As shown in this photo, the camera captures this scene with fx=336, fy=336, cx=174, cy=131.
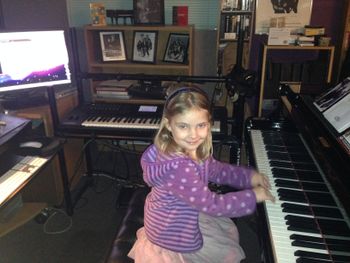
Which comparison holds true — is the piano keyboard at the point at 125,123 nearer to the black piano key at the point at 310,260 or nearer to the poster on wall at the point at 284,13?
the black piano key at the point at 310,260

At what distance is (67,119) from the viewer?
2.34 meters

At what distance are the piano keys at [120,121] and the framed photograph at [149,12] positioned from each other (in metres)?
0.94

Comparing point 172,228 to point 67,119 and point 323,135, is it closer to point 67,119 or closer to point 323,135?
point 323,135

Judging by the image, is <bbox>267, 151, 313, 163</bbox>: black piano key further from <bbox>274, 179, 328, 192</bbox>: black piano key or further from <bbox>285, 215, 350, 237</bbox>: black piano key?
<bbox>285, 215, 350, 237</bbox>: black piano key

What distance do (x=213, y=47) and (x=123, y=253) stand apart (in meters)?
2.37

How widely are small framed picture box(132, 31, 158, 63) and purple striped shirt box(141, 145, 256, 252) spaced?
1.90 m

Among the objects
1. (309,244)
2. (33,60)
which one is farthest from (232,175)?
(33,60)

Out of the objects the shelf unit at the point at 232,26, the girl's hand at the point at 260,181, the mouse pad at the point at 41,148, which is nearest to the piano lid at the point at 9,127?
the mouse pad at the point at 41,148

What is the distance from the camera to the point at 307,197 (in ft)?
4.23

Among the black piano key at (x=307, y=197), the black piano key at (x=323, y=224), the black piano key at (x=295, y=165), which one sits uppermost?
the black piano key at (x=295, y=165)

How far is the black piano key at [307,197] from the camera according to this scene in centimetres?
124

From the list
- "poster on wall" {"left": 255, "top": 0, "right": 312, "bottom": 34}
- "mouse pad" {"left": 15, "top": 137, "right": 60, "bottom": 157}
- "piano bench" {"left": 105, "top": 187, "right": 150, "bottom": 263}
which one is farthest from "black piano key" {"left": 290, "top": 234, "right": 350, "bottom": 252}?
"poster on wall" {"left": 255, "top": 0, "right": 312, "bottom": 34}

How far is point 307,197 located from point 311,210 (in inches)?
3.0

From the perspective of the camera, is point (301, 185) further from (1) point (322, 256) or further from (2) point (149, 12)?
(2) point (149, 12)
